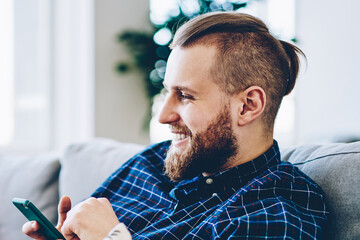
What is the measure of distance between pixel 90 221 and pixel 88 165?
605 mm

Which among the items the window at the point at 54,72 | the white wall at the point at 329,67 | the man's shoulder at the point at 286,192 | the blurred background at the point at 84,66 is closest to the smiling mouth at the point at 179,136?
the man's shoulder at the point at 286,192

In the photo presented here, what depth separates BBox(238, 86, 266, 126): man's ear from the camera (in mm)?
1034

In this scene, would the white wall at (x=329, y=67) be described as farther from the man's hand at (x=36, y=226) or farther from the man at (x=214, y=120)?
the man's hand at (x=36, y=226)

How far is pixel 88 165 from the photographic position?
4.87 feet

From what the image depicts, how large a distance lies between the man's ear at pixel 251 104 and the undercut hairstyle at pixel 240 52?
2 cm

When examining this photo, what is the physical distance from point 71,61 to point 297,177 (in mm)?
2120

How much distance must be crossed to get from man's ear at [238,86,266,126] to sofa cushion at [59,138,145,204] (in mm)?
554

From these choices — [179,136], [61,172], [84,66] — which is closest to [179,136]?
[179,136]

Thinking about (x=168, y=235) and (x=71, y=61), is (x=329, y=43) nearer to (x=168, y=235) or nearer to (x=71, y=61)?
(x=71, y=61)

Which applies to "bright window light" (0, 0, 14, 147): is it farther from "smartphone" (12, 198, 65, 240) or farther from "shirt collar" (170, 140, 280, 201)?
"shirt collar" (170, 140, 280, 201)

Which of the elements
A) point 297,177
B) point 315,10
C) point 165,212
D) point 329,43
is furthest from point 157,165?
point 315,10

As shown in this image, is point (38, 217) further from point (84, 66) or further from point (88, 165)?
point (84, 66)

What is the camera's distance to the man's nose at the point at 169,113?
1.06 m

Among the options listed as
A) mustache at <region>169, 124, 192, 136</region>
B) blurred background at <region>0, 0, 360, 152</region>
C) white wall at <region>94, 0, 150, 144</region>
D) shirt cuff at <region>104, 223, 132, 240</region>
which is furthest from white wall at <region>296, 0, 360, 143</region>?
shirt cuff at <region>104, 223, 132, 240</region>
